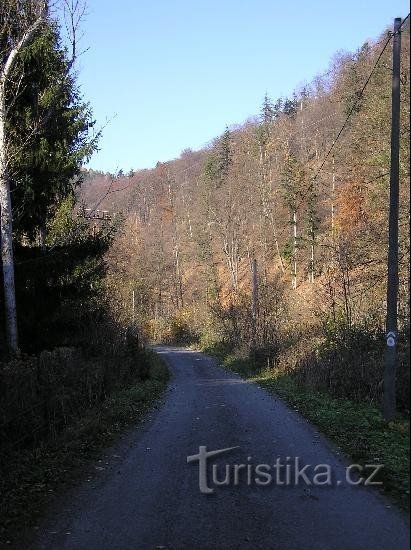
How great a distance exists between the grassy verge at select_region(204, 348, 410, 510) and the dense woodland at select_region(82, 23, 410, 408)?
2.16 ft

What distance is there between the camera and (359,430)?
948 centimetres

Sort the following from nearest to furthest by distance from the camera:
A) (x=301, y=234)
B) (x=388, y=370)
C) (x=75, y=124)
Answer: (x=388, y=370) < (x=75, y=124) < (x=301, y=234)

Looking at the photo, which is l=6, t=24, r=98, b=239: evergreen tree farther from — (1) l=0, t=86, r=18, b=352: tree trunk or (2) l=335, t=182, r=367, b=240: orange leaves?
(2) l=335, t=182, r=367, b=240: orange leaves

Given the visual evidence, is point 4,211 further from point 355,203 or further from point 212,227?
point 212,227

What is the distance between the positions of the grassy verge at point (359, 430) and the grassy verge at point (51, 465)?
150 inches

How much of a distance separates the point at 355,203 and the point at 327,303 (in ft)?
60.5

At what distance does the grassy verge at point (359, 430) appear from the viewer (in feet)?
15.6

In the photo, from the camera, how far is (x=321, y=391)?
50.0 feet

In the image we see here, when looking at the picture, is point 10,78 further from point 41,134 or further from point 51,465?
point 51,465

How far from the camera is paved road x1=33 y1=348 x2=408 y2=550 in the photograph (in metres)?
4.88

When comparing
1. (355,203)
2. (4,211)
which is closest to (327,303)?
(4,211)

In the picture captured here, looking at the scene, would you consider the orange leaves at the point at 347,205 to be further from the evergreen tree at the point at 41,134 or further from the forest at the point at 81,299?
the evergreen tree at the point at 41,134

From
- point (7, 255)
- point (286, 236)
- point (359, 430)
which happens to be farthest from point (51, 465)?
point (286, 236)

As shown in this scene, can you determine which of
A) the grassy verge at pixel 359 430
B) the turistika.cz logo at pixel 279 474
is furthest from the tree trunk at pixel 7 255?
the grassy verge at pixel 359 430
